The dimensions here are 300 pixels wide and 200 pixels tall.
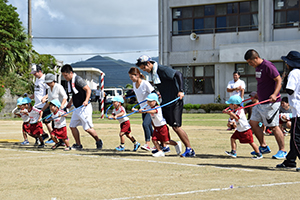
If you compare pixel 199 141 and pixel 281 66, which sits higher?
pixel 281 66

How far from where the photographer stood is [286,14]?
35688mm

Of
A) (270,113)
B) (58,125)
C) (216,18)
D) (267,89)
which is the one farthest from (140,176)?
(216,18)

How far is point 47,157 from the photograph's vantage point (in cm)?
895

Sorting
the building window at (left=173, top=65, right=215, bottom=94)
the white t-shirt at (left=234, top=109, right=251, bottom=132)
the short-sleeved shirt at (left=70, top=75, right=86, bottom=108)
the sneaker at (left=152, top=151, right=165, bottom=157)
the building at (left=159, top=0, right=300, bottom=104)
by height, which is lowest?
the sneaker at (left=152, top=151, right=165, bottom=157)

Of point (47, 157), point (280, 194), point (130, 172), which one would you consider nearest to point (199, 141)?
point (47, 157)

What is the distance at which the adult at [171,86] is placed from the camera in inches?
344

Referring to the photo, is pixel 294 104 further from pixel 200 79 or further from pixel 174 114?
pixel 200 79

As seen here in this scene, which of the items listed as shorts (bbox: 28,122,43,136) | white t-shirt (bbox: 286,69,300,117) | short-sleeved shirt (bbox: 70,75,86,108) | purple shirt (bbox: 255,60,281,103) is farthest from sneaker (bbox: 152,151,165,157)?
shorts (bbox: 28,122,43,136)

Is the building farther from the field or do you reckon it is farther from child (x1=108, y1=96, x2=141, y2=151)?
the field

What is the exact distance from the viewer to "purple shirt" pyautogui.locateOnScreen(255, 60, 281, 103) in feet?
27.2

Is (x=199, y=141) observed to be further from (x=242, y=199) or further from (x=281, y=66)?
(x=281, y=66)

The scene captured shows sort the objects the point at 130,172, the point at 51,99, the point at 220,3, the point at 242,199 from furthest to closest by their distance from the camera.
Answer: the point at 220,3 < the point at 51,99 < the point at 130,172 < the point at 242,199

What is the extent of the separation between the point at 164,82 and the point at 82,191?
4.09 metres

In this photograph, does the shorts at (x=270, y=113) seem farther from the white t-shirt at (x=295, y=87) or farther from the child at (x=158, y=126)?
the child at (x=158, y=126)
